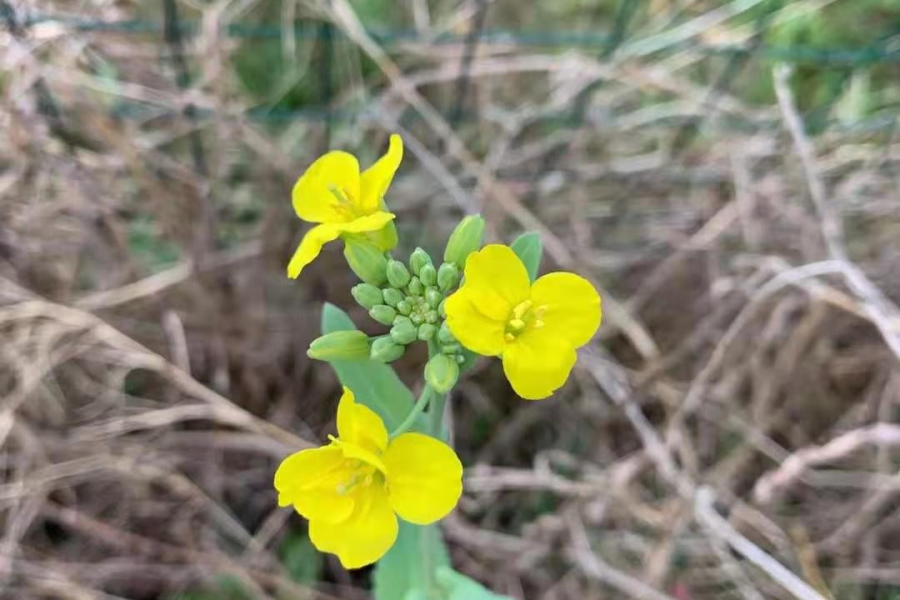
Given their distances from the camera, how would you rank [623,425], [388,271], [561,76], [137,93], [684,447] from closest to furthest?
[388,271], [684,447], [137,93], [623,425], [561,76]

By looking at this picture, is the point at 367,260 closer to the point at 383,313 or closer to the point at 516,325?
the point at 383,313

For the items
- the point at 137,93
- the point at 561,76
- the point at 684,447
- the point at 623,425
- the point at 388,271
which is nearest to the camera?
the point at 388,271

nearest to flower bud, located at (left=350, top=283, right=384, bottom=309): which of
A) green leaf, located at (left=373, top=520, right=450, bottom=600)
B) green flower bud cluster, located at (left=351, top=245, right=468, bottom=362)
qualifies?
green flower bud cluster, located at (left=351, top=245, right=468, bottom=362)

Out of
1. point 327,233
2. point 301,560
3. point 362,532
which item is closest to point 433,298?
point 327,233

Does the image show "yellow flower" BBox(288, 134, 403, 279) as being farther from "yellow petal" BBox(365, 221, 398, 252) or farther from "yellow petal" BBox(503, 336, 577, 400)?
"yellow petal" BBox(503, 336, 577, 400)

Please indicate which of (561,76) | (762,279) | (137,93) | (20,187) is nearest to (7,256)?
(20,187)

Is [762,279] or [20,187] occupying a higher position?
[20,187]

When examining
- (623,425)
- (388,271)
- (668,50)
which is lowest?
(388,271)

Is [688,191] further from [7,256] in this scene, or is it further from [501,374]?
[7,256]

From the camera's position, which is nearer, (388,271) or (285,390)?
(388,271)
